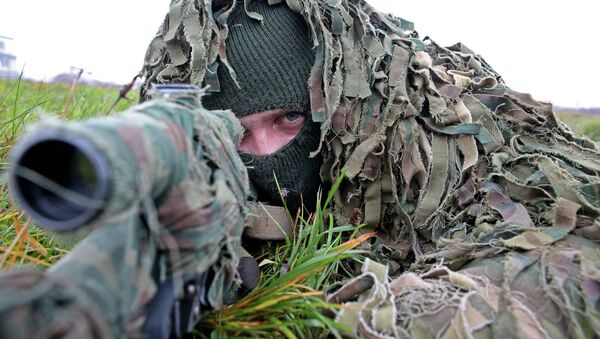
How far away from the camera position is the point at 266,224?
1.52 metres

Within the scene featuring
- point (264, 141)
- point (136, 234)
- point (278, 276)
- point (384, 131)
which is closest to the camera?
point (136, 234)

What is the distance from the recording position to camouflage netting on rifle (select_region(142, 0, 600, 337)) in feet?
4.07

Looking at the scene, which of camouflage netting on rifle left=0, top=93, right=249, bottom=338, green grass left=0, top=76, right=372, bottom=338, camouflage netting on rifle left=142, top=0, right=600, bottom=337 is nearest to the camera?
camouflage netting on rifle left=0, top=93, right=249, bottom=338

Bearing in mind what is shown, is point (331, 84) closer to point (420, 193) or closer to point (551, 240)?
point (420, 193)

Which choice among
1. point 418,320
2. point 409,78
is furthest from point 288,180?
point 418,320

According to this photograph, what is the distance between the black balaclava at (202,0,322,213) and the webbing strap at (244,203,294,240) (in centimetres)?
11

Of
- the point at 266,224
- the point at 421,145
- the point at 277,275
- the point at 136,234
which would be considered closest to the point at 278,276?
the point at 277,275

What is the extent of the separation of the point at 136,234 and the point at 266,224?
846mm

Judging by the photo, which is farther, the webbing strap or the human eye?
the human eye

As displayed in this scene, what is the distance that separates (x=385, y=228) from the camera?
1.58 meters

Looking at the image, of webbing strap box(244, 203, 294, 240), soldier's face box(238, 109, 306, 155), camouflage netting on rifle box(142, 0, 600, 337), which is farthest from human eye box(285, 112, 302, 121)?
webbing strap box(244, 203, 294, 240)

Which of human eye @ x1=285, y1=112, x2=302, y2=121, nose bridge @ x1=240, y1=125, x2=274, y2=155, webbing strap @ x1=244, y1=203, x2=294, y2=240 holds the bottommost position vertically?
webbing strap @ x1=244, y1=203, x2=294, y2=240

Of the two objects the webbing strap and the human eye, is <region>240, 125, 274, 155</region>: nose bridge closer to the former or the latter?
the human eye

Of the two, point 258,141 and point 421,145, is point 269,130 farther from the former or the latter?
point 421,145
